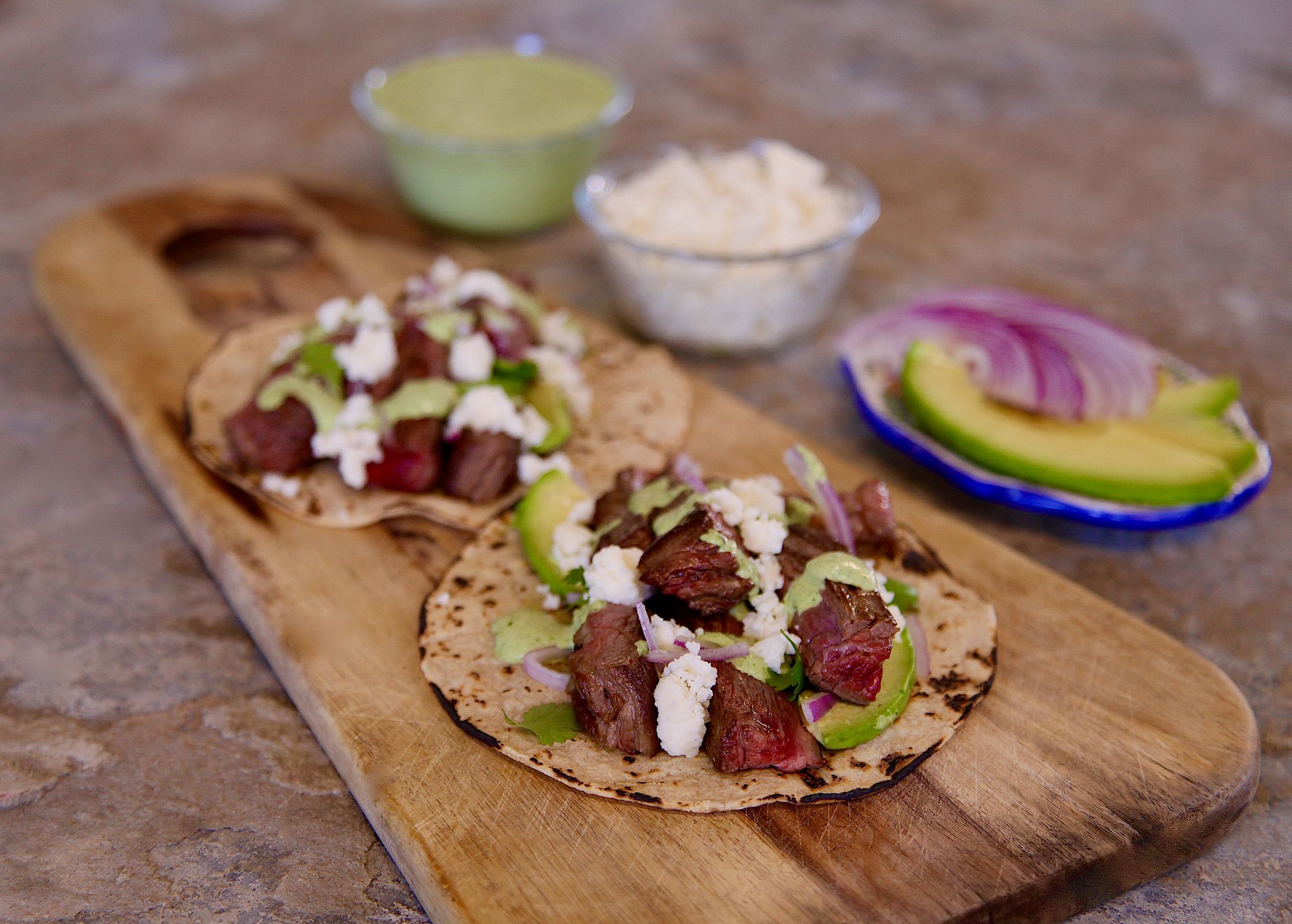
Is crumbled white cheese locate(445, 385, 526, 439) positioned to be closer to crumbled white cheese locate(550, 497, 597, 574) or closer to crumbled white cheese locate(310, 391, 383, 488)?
crumbled white cheese locate(310, 391, 383, 488)

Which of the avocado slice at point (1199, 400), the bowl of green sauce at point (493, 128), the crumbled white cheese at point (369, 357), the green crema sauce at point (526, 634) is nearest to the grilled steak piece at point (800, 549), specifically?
the green crema sauce at point (526, 634)

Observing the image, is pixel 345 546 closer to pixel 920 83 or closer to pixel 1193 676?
pixel 1193 676

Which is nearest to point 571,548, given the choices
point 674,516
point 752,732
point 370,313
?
point 674,516

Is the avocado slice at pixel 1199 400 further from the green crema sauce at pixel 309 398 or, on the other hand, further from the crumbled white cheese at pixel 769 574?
the green crema sauce at pixel 309 398

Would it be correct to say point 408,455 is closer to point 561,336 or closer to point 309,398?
point 309,398

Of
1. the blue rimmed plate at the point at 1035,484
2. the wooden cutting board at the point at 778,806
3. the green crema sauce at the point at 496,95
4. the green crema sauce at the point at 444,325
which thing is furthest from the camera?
the green crema sauce at the point at 496,95

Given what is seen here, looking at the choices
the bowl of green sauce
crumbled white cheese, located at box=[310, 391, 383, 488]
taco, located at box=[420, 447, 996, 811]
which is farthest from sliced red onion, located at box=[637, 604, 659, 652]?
the bowl of green sauce
